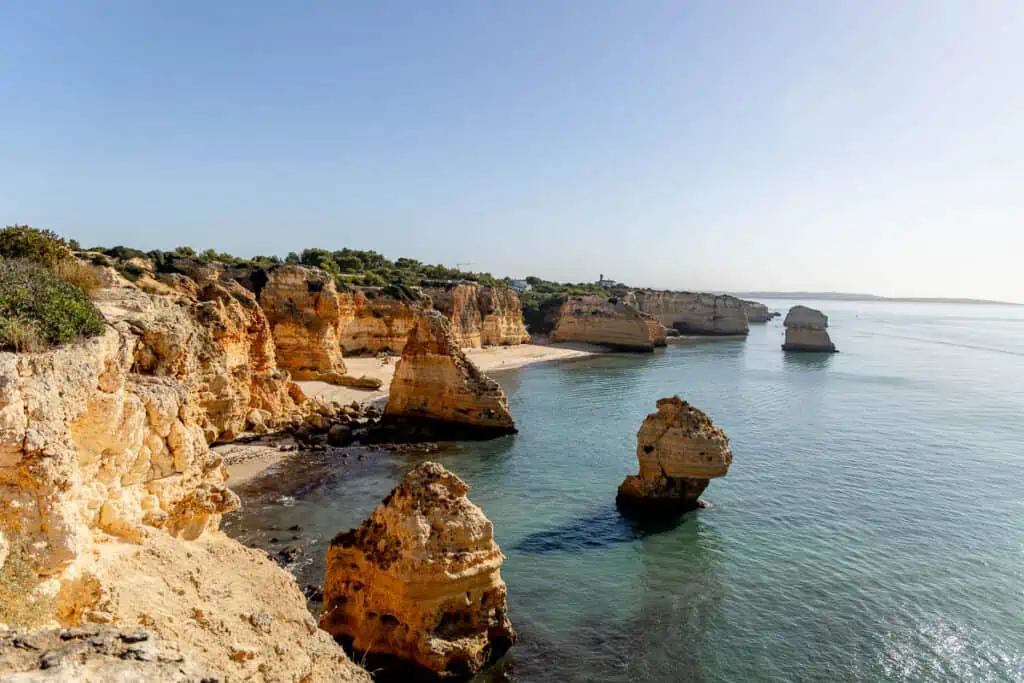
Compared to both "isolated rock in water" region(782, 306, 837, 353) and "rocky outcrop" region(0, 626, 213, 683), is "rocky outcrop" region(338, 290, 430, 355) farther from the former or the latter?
"isolated rock in water" region(782, 306, 837, 353)

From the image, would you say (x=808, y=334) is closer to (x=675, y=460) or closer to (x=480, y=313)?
(x=480, y=313)

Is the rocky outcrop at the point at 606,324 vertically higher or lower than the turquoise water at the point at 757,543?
higher

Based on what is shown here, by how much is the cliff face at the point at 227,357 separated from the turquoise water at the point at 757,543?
3.92 metres

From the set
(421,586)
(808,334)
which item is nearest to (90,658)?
(421,586)

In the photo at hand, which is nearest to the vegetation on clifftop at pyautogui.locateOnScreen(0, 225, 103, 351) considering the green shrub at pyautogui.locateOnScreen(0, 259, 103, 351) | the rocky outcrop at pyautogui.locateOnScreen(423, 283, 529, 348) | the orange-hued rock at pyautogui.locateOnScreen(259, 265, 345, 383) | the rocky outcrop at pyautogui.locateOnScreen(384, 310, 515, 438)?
the green shrub at pyautogui.locateOnScreen(0, 259, 103, 351)

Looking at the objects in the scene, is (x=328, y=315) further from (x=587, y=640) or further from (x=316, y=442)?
(x=587, y=640)

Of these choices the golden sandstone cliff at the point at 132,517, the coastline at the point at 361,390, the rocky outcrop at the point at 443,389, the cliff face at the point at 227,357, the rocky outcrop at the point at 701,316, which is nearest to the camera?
the golden sandstone cliff at the point at 132,517

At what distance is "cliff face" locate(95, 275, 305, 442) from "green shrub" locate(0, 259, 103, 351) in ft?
10.2

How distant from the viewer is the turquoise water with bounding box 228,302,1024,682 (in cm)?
1449

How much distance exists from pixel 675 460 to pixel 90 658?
64.8ft

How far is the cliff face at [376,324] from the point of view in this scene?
5591cm

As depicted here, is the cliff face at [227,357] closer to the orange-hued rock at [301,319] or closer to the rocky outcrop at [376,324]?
the orange-hued rock at [301,319]

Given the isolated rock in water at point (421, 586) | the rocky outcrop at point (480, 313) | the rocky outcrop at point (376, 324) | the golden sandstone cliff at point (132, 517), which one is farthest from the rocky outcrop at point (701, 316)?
the golden sandstone cliff at point (132, 517)

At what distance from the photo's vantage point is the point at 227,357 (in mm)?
29000
